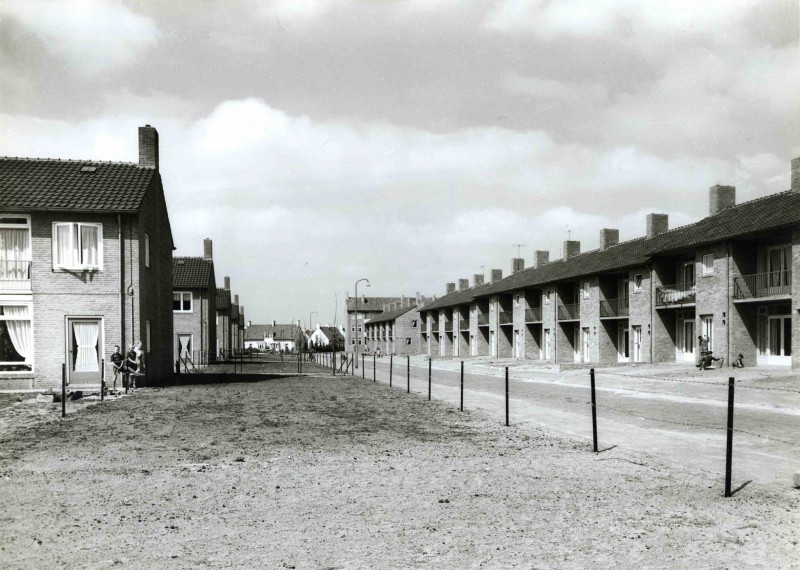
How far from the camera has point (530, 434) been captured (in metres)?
12.4

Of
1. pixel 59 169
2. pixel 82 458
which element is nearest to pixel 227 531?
pixel 82 458

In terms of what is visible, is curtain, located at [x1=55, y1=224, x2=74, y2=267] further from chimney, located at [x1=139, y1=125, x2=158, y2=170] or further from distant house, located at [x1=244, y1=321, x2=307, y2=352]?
distant house, located at [x1=244, y1=321, x2=307, y2=352]

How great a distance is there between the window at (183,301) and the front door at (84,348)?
84.0 ft

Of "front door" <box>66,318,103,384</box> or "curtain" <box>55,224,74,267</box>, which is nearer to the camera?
"curtain" <box>55,224,74,267</box>

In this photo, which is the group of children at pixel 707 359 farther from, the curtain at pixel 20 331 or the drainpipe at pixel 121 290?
the curtain at pixel 20 331

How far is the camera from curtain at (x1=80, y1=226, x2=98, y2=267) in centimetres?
2325

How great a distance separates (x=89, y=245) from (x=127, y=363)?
13.9ft

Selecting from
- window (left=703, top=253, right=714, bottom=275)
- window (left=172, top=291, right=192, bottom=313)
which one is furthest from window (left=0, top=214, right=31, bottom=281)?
window (left=703, top=253, right=714, bottom=275)

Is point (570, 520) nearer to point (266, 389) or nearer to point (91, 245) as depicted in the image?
point (266, 389)

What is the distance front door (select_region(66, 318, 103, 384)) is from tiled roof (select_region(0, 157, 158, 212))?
3876 mm

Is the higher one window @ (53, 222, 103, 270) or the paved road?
window @ (53, 222, 103, 270)

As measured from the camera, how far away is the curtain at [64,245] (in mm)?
23031

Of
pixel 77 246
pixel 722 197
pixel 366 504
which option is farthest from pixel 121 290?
pixel 722 197

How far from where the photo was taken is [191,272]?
49.7 meters
